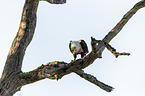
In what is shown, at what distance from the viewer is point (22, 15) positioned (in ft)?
18.6

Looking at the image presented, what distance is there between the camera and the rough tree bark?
14.2ft

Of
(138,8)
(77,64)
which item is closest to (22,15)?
(77,64)

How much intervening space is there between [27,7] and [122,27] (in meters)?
2.37

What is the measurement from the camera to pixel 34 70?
475 cm

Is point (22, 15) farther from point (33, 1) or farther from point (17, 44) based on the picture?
point (17, 44)

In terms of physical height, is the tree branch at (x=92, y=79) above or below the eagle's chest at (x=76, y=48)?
below

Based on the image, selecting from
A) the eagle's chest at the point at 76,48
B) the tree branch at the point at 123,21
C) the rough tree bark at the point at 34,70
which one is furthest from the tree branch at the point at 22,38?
the tree branch at the point at 123,21

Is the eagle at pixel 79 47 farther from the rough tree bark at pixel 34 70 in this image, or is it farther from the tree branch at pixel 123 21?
the tree branch at pixel 123 21

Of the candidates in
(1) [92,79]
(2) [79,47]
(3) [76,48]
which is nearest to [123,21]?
(1) [92,79]

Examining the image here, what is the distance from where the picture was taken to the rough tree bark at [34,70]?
4.31 metres

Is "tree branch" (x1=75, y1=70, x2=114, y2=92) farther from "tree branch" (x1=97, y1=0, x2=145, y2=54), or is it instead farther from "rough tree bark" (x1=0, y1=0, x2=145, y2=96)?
"tree branch" (x1=97, y1=0, x2=145, y2=54)

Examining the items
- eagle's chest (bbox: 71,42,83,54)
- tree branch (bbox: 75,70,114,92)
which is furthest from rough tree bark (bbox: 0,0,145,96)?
eagle's chest (bbox: 71,42,83,54)

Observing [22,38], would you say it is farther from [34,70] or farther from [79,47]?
[79,47]

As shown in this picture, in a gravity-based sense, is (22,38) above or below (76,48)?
below
